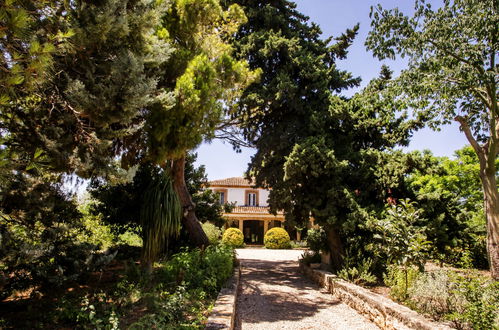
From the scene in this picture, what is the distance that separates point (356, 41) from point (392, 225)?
8898mm

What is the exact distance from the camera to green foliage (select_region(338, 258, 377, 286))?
8.09 meters

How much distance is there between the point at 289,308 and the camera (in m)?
7.07

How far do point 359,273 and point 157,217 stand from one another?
572 cm

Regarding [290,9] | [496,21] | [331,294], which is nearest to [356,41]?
[290,9]

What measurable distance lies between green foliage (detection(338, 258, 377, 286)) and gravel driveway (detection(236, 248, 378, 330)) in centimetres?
77

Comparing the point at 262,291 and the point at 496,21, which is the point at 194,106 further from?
the point at 496,21

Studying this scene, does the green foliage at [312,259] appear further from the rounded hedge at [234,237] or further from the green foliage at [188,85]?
the rounded hedge at [234,237]

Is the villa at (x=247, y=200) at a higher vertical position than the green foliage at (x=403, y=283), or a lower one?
higher

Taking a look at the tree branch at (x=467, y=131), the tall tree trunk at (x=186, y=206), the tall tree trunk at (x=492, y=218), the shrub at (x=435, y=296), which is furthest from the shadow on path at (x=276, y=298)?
the tree branch at (x=467, y=131)

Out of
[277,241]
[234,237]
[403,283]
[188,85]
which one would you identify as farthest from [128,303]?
[277,241]

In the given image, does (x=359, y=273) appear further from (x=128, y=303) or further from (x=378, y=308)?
(x=128, y=303)

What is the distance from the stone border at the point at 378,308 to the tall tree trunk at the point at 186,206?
4275 millimetres

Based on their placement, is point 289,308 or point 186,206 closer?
point 289,308

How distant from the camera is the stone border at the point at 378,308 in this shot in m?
4.65
